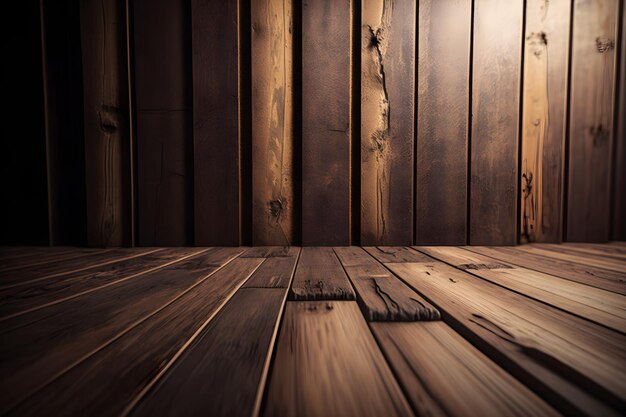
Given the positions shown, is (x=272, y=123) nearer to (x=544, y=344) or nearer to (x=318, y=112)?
(x=318, y=112)

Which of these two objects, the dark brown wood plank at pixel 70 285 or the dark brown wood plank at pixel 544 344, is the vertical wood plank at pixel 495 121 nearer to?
the dark brown wood plank at pixel 544 344

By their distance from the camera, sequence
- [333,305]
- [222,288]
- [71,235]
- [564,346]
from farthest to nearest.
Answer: [71,235]
[222,288]
[333,305]
[564,346]

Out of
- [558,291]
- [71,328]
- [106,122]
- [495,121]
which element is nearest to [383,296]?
[558,291]

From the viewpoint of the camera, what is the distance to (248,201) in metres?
1.55

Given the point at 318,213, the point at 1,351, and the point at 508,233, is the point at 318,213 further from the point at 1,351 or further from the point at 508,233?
the point at 1,351

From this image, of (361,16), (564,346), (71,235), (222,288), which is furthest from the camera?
(71,235)

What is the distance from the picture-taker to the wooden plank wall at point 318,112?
149 cm

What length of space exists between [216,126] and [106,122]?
1.95 ft

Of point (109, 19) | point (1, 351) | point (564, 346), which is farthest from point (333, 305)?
point (109, 19)

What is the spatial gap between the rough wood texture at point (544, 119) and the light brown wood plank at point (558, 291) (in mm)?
694

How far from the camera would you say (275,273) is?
38.6 inches

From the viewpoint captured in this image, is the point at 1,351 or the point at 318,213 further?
the point at 318,213

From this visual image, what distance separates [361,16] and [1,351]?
5.85ft

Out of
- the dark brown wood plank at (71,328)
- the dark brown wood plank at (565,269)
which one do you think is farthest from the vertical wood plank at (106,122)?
the dark brown wood plank at (565,269)
